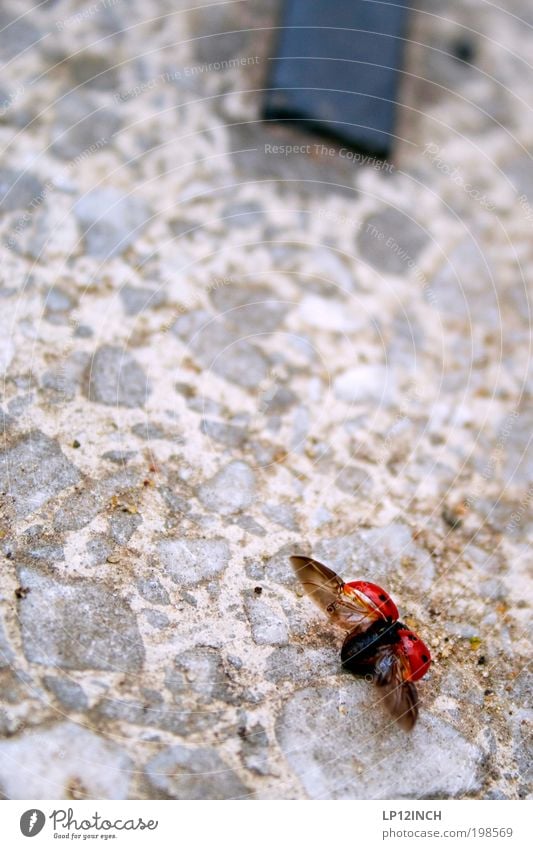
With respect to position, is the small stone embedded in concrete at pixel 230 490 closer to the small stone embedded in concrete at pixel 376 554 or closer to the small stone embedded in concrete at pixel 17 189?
the small stone embedded in concrete at pixel 376 554

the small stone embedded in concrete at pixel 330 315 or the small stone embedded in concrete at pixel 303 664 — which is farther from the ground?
the small stone embedded in concrete at pixel 330 315

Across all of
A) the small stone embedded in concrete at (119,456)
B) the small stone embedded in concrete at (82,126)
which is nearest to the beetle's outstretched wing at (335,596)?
the small stone embedded in concrete at (119,456)

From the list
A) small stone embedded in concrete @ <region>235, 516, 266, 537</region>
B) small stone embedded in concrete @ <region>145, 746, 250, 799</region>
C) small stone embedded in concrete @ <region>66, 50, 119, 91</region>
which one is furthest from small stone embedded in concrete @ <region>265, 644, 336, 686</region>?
small stone embedded in concrete @ <region>66, 50, 119, 91</region>

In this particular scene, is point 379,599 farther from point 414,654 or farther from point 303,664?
point 303,664

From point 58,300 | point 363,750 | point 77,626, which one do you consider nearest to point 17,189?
point 58,300

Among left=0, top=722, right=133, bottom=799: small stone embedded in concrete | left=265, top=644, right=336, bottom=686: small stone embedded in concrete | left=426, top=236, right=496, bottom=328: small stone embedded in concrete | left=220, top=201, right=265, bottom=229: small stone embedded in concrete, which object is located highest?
left=426, top=236, right=496, bottom=328: small stone embedded in concrete

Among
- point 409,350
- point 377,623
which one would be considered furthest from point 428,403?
point 377,623
